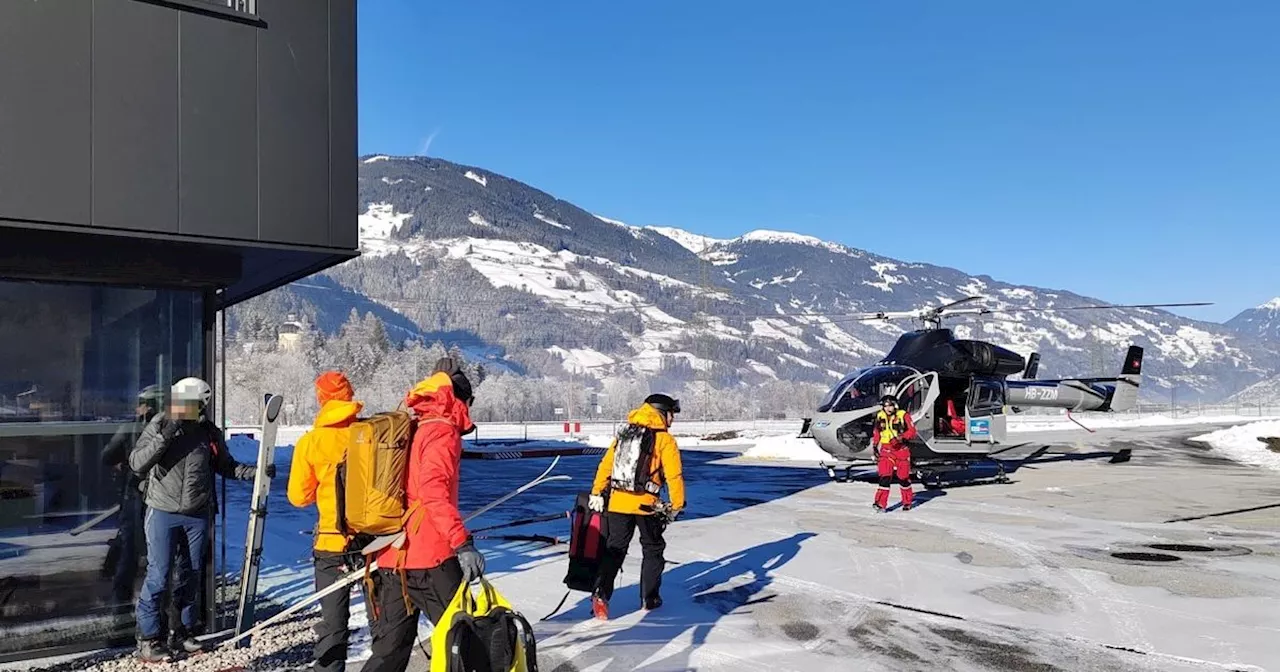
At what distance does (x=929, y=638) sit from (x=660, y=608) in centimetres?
221

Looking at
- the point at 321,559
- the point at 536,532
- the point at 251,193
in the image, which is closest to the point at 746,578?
the point at 536,532

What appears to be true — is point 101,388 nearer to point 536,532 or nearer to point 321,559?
point 321,559

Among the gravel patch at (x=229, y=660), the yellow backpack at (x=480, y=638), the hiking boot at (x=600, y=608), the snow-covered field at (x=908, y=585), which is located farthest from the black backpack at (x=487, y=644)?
the hiking boot at (x=600, y=608)

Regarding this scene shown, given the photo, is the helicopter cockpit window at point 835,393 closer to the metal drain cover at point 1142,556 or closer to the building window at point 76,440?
the metal drain cover at point 1142,556

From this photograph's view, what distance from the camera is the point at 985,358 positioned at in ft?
63.3

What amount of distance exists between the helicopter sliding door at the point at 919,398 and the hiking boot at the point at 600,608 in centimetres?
1221

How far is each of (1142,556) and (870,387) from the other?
27.5 ft

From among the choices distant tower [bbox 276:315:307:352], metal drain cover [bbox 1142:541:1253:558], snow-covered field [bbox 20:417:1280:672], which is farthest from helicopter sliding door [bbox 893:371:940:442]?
distant tower [bbox 276:315:307:352]

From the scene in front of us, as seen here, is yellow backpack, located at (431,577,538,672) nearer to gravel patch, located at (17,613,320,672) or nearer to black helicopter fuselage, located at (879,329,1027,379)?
gravel patch, located at (17,613,320,672)

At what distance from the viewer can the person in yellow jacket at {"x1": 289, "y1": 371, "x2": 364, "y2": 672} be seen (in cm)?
495

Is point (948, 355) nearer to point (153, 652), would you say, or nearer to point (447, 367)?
point (447, 367)

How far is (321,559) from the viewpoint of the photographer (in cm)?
500

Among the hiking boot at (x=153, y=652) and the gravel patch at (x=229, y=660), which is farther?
the hiking boot at (x=153, y=652)

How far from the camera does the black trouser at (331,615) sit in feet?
16.3
